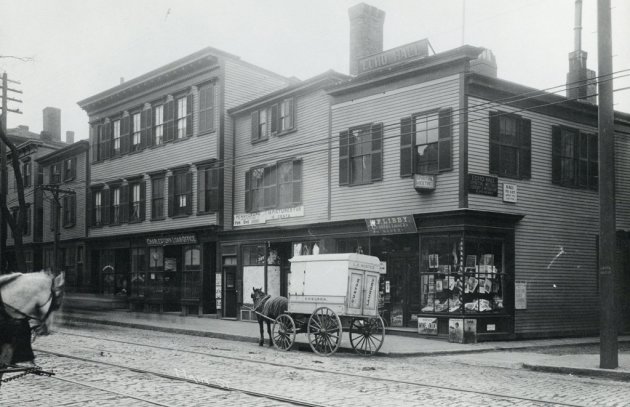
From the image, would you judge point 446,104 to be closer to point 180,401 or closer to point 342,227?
point 342,227

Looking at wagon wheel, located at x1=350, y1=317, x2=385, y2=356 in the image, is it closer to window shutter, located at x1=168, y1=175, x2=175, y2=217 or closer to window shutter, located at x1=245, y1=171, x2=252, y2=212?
window shutter, located at x1=245, y1=171, x2=252, y2=212

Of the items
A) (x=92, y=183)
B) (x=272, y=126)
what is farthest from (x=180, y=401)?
(x=92, y=183)

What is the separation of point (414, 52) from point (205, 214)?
41.1 feet

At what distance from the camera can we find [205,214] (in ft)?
97.3

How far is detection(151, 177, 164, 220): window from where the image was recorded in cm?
3266

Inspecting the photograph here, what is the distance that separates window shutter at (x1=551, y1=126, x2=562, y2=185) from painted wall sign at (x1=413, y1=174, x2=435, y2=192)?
4.69 m

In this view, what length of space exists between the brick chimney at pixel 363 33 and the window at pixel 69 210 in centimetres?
2126

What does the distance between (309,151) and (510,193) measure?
7571 millimetres

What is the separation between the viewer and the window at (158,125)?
108ft

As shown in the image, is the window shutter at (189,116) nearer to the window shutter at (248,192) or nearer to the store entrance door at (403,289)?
the window shutter at (248,192)

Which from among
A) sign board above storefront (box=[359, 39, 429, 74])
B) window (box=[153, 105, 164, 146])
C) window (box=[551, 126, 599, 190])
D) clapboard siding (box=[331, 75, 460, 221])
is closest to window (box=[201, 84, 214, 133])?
window (box=[153, 105, 164, 146])

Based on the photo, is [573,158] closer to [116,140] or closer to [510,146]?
[510,146]

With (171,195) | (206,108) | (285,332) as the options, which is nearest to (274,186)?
(206,108)

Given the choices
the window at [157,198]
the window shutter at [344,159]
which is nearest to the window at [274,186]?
the window shutter at [344,159]
